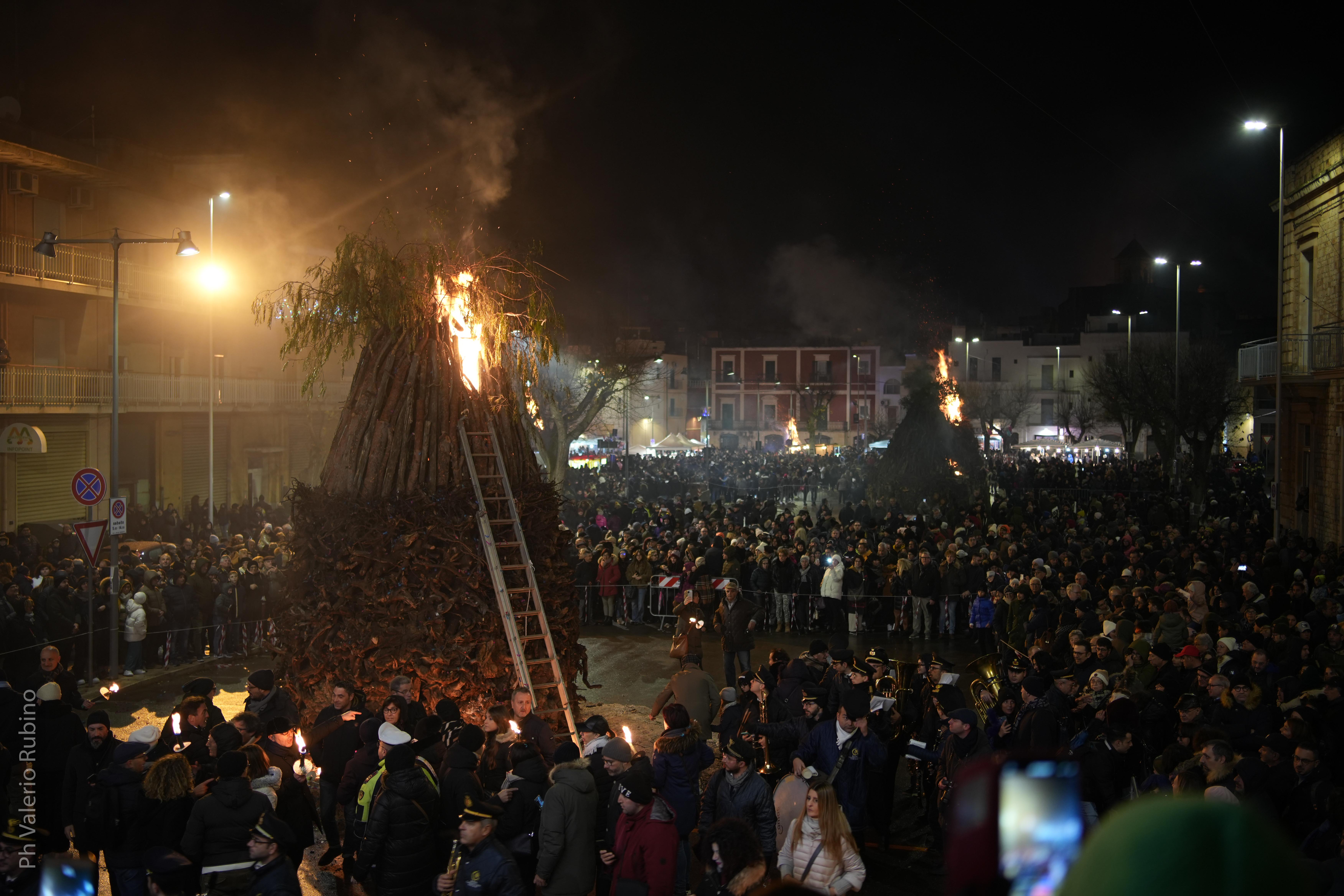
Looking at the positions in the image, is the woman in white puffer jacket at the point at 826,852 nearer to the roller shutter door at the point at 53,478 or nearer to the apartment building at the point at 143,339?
the apartment building at the point at 143,339

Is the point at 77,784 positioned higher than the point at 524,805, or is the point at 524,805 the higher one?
the point at 524,805

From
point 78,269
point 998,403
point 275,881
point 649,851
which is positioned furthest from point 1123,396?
point 275,881

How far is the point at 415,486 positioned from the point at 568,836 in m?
4.22

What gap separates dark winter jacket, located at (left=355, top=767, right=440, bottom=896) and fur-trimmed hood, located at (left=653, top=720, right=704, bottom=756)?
1.61 meters

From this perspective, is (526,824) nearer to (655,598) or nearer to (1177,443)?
(655,598)

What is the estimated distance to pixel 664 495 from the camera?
35.7 meters

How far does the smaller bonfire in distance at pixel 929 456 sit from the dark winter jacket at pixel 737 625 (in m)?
17.4

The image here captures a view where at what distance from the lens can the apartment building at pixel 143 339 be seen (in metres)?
24.4

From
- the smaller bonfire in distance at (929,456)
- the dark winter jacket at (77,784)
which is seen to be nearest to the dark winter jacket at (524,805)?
the dark winter jacket at (77,784)

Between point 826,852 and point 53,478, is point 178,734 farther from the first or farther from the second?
point 53,478

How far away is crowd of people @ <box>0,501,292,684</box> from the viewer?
12805 mm

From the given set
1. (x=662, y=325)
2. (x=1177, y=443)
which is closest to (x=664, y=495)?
(x=1177, y=443)

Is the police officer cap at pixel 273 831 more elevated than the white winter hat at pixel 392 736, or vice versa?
the white winter hat at pixel 392 736

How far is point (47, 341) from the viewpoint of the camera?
25.8 m
